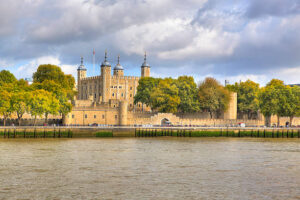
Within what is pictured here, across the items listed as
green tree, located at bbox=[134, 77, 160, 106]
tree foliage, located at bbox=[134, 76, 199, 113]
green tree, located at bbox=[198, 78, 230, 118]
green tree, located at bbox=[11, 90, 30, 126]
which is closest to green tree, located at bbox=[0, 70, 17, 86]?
green tree, located at bbox=[11, 90, 30, 126]

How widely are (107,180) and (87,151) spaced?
16436 millimetres

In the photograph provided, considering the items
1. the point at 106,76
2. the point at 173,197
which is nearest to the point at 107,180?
the point at 173,197

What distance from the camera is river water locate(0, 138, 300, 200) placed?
26.1m

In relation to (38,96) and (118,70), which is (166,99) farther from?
(118,70)

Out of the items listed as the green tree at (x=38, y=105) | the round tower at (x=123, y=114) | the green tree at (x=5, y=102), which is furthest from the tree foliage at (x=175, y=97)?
the green tree at (x=5, y=102)

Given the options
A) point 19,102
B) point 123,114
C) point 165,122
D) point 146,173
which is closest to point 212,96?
point 165,122

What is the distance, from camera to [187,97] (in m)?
→ 88.7

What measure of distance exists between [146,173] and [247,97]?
2754 inches

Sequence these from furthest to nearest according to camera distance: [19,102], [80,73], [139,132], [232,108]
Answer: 1. [80,73]
2. [232,108]
3. [139,132]
4. [19,102]

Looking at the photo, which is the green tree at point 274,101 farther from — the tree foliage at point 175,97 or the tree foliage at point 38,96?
the tree foliage at point 38,96

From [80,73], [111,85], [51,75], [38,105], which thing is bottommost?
[38,105]

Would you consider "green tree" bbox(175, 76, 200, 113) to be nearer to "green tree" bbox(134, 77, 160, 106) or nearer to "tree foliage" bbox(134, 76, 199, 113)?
"tree foliage" bbox(134, 76, 199, 113)

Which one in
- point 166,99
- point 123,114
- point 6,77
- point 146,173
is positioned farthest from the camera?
point 166,99

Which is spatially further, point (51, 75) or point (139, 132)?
point (51, 75)
